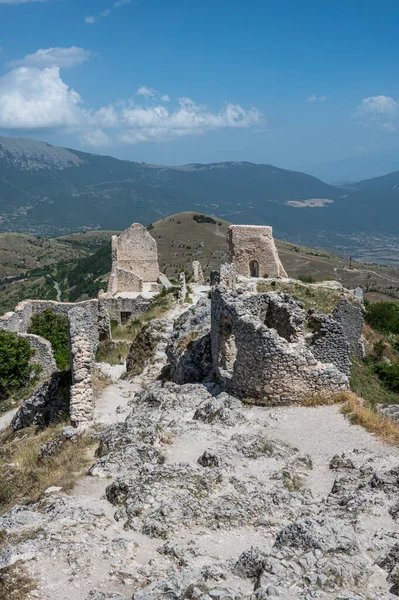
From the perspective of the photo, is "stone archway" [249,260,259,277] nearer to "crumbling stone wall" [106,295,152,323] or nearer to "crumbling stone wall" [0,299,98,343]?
"crumbling stone wall" [106,295,152,323]

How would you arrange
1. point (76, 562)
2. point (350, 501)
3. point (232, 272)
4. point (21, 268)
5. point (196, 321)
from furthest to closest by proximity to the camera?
point (21, 268), point (232, 272), point (196, 321), point (350, 501), point (76, 562)

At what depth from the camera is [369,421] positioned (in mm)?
11352

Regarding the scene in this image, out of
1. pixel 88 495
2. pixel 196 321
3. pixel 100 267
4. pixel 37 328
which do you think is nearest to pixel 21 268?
pixel 100 267

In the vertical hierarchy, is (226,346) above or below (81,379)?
above

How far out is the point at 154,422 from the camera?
1141cm

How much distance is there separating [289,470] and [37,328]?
23.2m

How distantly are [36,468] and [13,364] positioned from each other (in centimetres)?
1431

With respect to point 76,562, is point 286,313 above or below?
above

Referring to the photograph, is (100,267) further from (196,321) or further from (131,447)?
(131,447)

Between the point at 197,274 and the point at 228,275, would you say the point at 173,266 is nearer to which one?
the point at 197,274

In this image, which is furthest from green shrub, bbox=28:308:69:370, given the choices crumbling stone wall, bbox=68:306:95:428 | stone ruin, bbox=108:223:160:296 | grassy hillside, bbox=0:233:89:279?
grassy hillside, bbox=0:233:89:279

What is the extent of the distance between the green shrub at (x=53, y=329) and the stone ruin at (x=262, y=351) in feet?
37.7

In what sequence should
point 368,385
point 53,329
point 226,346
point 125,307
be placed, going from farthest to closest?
point 125,307 < point 53,329 < point 368,385 < point 226,346

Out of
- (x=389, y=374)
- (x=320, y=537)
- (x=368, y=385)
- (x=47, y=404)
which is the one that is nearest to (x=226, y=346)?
(x=47, y=404)
